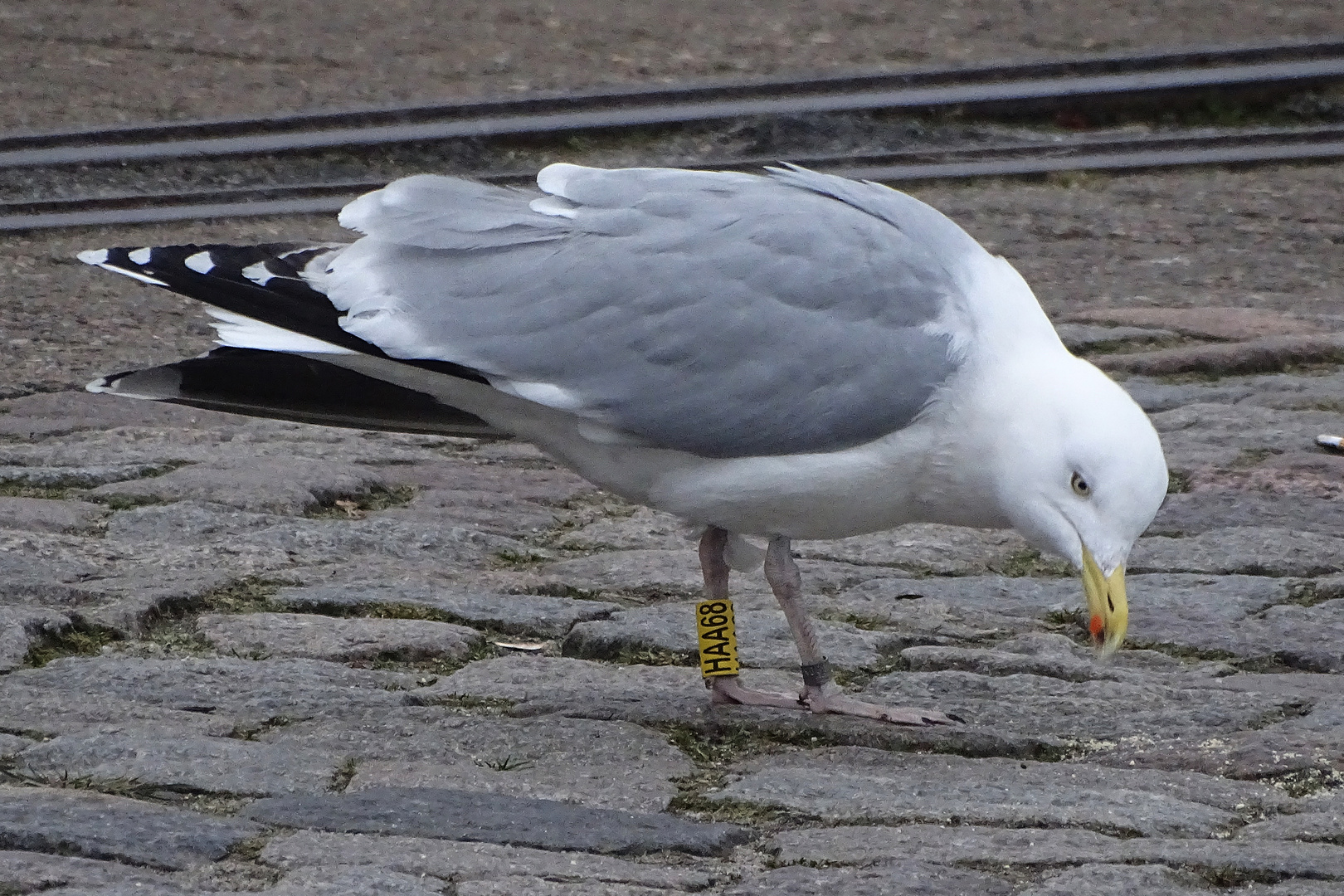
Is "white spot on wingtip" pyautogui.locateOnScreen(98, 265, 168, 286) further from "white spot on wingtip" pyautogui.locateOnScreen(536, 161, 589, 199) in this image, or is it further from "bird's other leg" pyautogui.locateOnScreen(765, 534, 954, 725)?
"bird's other leg" pyautogui.locateOnScreen(765, 534, 954, 725)

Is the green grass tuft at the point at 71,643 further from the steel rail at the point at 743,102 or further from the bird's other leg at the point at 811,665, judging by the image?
the steel rail at the point at 743,102

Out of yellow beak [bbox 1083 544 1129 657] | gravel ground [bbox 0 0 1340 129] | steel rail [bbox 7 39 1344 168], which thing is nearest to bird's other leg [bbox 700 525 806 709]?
yellow beak [bbox 1083 544 1129 657]

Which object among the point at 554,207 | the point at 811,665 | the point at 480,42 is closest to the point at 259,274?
the point at 554,207

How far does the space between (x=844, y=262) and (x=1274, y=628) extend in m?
0.98

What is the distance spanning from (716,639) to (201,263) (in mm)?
950

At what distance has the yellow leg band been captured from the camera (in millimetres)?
2971

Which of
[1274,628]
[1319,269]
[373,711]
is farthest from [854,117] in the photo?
[373,711]

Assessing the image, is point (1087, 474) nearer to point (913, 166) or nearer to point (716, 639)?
point (716, 639)

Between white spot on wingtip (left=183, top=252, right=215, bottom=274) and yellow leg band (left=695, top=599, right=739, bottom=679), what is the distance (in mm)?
882

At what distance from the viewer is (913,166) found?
702 centimetres

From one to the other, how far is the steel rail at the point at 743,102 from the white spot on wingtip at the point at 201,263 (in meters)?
3.80

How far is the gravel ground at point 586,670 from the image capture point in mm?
2205

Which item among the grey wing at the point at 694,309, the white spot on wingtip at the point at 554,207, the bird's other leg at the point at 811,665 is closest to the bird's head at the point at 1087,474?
the grey wing at the point at 694,309

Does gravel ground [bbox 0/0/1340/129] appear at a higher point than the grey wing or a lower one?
lower
